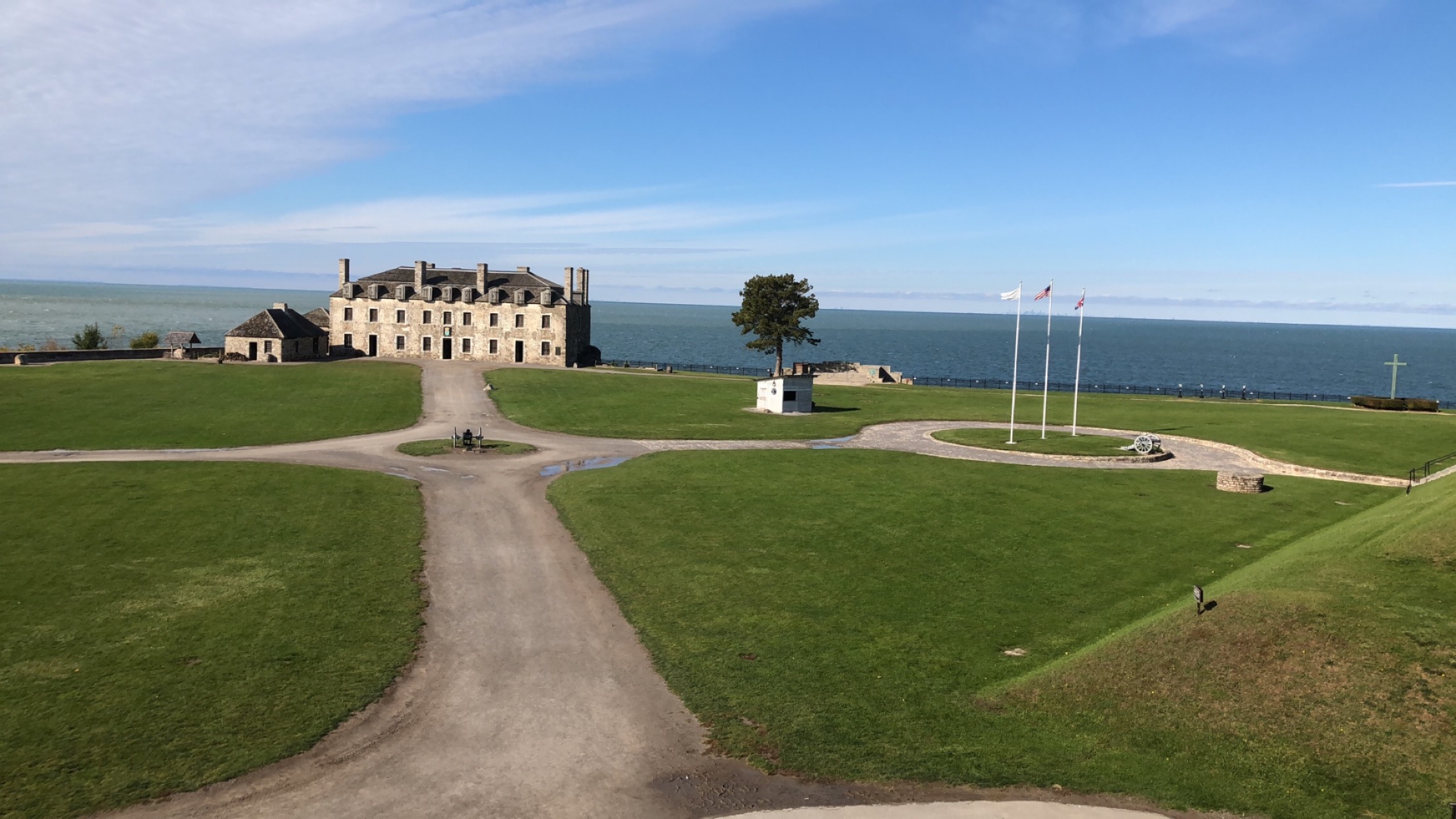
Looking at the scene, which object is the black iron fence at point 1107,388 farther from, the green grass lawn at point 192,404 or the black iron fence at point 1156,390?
the green grass lawn at point 192,404

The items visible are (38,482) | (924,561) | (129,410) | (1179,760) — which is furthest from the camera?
(129,410)

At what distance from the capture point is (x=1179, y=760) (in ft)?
46.3

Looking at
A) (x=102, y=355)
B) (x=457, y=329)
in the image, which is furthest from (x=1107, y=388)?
(x=102, y=355)

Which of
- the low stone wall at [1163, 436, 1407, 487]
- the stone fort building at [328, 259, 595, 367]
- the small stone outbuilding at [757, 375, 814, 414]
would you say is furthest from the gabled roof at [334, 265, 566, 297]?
the low stone wall at [1163, 436, 1407, 487]

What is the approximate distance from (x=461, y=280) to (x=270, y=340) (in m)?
18.8

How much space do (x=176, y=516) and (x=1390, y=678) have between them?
99.2 ft

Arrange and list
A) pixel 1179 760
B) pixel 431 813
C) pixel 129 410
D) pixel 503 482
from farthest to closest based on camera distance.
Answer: pixel 129 410, pixel 503 482, pixel 1179 760, pixel 431 813

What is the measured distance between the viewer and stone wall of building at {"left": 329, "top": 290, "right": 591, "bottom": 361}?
Answer: 280 feet

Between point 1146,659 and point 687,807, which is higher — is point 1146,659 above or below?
above

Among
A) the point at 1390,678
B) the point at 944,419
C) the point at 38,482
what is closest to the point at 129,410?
the point at 38,482

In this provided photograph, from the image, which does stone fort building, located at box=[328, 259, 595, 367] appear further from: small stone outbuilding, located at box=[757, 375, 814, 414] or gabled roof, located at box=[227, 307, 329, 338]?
small stone outbuilding, located at box=[757, 375, 814, 414]

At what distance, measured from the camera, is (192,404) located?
176 feet

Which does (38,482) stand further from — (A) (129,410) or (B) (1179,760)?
(B) (1179,760)

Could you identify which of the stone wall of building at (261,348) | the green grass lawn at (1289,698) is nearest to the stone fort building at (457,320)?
the stone wall of building at (261,348)
